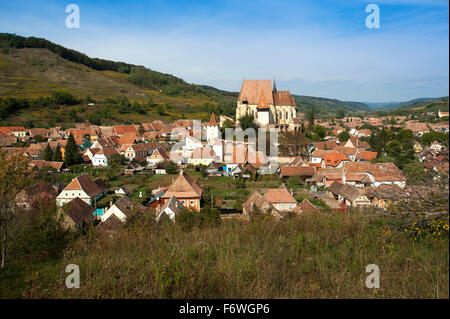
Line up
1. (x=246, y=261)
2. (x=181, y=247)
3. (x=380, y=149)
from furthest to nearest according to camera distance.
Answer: (x=380, y=149) → (x=181, y=247) → (x=246, y=261)

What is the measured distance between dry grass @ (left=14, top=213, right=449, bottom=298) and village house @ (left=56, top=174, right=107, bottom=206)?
54.8 ft

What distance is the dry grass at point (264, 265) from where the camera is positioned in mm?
2994

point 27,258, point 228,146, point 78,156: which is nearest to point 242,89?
point 228,146

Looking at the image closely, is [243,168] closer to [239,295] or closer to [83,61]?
[239,295]

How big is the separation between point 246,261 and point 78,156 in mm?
33825

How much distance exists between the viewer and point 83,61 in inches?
3947

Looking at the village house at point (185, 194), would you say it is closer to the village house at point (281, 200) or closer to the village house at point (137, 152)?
the village house at point (281, 200)

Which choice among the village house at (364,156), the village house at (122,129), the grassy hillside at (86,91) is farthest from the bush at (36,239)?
the grassy hillside at (86,91)

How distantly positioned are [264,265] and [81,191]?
62.7ft

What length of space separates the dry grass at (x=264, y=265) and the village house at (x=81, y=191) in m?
16.7

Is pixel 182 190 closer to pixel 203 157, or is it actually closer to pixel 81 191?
pixel 81 191

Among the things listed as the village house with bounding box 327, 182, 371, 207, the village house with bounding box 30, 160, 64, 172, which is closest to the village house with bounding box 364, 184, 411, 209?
the village house with bounding box 327, 182, 371, 207

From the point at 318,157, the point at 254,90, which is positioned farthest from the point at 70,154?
the point at 254,90

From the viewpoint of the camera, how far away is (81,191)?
1989cm
